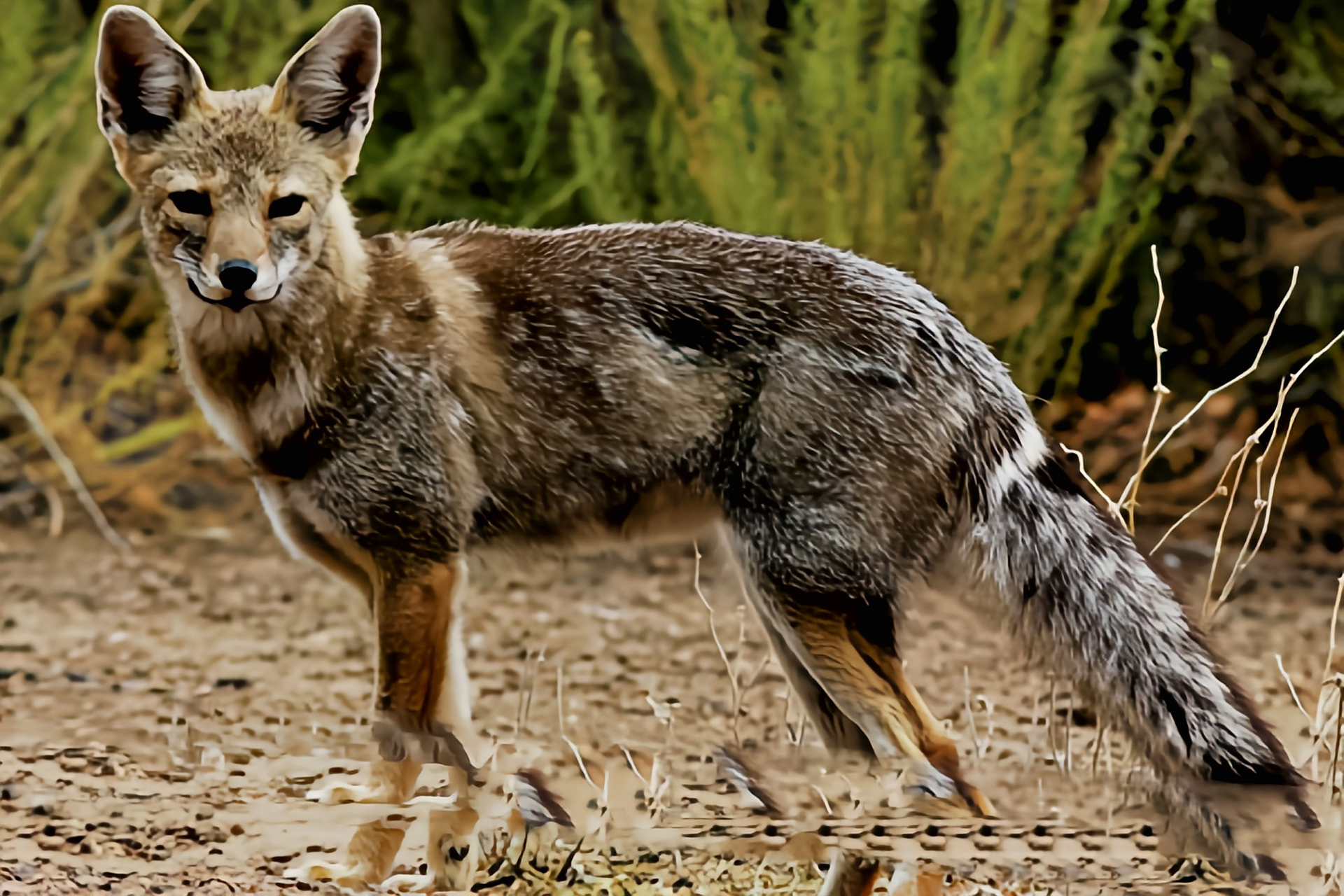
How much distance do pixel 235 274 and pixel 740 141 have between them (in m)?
2.34

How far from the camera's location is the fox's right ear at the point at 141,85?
2438 millimetres

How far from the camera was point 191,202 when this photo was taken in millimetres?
2416

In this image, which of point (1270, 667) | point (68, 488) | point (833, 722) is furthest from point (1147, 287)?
point (68, 488)

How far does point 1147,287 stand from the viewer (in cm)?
478

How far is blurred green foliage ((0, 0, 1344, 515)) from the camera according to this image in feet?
14.4

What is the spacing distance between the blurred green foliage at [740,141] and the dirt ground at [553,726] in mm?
736

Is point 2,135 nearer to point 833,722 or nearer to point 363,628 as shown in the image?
point 363,628

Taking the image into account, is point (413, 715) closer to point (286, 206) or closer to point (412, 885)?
point (412, 885)

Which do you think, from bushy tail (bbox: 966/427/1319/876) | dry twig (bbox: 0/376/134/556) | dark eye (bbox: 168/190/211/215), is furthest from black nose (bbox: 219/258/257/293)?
dry twig (bbox: 0/376/134/556)

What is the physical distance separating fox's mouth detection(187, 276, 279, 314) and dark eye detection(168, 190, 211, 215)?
11cm

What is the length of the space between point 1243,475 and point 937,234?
1518mm

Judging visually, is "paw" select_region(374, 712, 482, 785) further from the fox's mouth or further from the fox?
the fox's mouth

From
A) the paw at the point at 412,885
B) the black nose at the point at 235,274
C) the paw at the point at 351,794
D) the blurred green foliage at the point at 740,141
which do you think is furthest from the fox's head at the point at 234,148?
the blurred green foliage at the point at 740,141

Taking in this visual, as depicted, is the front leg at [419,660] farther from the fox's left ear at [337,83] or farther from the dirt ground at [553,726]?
the fox's left ear at [337,83]
